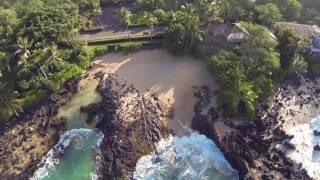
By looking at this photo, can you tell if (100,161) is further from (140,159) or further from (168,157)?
(168,157)

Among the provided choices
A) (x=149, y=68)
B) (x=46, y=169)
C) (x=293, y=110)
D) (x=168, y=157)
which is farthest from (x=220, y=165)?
(x=46, y=169)

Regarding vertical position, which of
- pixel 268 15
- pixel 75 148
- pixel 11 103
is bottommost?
pixel 75 148

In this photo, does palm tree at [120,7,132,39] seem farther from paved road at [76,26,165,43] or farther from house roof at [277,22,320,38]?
house roof at [277,22,320,38]

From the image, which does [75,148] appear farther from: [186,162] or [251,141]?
[251,141]

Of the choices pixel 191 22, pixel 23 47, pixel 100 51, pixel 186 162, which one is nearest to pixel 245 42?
pixel 191 22

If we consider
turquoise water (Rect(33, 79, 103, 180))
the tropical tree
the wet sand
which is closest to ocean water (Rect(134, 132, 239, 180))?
the wet sand

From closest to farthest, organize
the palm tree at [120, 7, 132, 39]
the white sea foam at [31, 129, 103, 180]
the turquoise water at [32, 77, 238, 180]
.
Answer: the turquoise water at [32, 77, 238, 180], the white sea foam at [31, 129, 103, 180], the palm tree at [120, 7, 132, 39]
